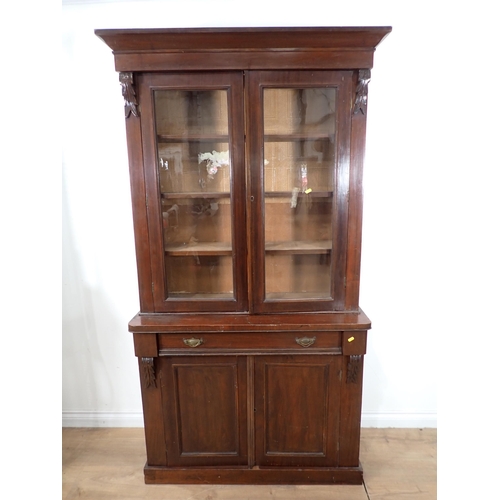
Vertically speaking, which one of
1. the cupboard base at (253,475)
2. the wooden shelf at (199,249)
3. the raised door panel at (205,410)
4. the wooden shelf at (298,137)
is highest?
the wooden shelf at (298,137)

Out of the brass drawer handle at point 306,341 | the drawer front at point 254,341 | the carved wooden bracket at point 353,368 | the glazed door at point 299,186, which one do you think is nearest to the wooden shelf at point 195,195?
the glazed door at point 299,186

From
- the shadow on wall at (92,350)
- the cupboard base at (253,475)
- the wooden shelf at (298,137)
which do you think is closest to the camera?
the wooden shelf at (298,137)

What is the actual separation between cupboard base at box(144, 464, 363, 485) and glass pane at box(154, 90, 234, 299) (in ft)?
2.81

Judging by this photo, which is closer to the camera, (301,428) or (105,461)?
(301,428)

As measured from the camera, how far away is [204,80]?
1403mm

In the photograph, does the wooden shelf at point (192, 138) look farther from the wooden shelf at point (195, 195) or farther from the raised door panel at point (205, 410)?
the raised door panel at point (205, 410)

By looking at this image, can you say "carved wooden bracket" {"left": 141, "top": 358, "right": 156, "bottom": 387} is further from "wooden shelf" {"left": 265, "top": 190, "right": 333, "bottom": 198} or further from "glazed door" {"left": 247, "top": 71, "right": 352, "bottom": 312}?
A: "wooden shelf" {"left": 265, "top": 190, "right": 333, "bottom": 198}

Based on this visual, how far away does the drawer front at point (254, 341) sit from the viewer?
59.0 inches

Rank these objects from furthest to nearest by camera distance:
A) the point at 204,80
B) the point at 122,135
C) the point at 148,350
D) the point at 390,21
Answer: the point at 122,135 < the point at 390,21 < the point at 148,350 < the point at 204,80

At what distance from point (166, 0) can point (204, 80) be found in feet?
2.20

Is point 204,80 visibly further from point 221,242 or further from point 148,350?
point 148,350

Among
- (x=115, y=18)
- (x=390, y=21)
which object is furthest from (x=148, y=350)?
(x=390, y=21)

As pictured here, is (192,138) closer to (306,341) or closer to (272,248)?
(272,248)

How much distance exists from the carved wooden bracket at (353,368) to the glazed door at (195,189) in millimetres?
549
